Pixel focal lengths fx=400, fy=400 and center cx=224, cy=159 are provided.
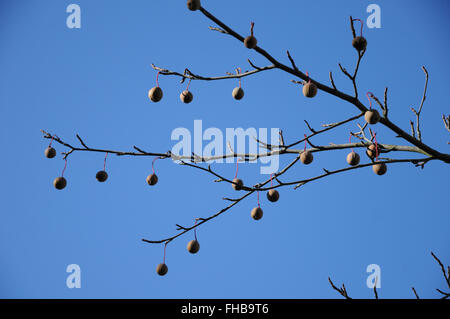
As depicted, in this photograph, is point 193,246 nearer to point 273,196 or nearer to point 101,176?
point 273,196

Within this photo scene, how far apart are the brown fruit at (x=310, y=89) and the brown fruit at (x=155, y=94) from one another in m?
1.26

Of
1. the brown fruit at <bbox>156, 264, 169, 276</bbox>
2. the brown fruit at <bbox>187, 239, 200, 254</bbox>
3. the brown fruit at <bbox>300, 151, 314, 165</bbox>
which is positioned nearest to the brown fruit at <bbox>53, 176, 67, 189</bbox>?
the brown fruit at <bbox>156, 264, 169, 276</bbox>

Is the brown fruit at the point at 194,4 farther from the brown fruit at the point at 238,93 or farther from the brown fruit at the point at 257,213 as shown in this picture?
the brown fruit at the point at 257,213

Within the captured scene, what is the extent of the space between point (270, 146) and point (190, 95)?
87 centimetres

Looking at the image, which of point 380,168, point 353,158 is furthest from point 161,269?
point 380,168

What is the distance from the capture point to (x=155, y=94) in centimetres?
324

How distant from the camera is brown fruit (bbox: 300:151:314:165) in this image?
2895 millimetres

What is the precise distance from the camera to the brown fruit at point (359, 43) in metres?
2.34

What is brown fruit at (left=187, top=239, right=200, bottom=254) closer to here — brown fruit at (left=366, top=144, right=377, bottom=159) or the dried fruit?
the dried fruit
